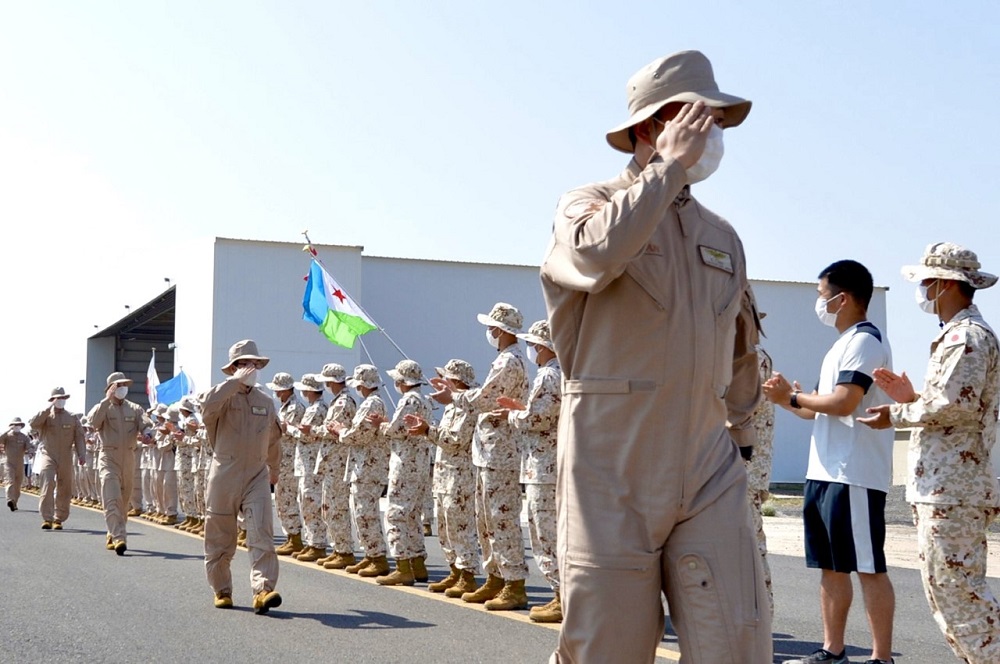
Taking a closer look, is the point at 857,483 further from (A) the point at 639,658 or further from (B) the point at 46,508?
(B) the point at 46,508

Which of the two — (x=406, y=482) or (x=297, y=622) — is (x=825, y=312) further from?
(x=406, y=482)

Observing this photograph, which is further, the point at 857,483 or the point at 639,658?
the point at 857,483

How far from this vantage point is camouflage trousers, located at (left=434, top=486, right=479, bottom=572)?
11.9 metres

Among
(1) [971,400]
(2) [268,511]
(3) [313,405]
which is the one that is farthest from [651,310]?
(3) [313,405]

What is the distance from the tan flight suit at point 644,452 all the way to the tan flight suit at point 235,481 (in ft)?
24.9

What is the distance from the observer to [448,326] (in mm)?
44344

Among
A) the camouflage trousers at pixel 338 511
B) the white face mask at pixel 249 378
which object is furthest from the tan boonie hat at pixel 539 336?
the camouflage trousers at pixel 338 511

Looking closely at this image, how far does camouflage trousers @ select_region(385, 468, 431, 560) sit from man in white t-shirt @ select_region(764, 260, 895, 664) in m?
6.45

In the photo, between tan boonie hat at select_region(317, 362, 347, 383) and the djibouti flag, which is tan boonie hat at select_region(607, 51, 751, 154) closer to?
tan boonie hat at select_region(317, 362, 347, 383)

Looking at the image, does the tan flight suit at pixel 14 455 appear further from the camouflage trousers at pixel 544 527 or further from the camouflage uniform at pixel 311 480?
the camouflage trousers at pixel 544 527

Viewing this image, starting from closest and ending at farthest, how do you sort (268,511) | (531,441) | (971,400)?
(971,400), (531,441), (268,511)

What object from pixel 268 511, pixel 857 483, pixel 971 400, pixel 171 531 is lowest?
pixel 171 531

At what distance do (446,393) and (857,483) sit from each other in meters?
A: 5.86

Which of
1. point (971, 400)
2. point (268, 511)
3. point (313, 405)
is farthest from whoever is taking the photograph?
point (313, 405)
